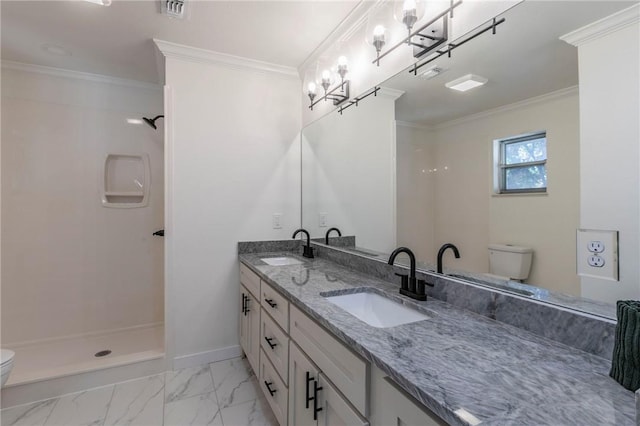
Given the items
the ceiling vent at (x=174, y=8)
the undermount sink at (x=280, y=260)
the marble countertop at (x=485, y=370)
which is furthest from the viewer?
the undermount sink at (x=280, y=260)

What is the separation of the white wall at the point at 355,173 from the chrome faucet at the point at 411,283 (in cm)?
31

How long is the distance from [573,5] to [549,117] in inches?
12.7

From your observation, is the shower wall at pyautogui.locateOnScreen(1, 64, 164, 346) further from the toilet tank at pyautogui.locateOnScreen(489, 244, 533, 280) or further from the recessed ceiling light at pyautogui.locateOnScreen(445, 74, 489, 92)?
the toilet tank at pyautogui.locateOnScreen(489, 244, 533, 280)

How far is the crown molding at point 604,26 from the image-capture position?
801 mm

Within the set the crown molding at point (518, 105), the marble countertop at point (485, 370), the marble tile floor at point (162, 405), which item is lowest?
the marble tile floor at point (162, 405)

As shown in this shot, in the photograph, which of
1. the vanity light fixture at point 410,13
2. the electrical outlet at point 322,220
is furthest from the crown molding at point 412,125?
the electrical outlet at point 322,220

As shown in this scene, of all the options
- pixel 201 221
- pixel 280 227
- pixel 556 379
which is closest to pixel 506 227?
pixel 556 379

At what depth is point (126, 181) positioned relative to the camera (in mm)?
2902

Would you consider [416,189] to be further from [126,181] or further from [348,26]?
[126,181]

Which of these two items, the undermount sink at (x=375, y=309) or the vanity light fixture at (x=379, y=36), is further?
the vanity light fixture at (x=379, y=36)

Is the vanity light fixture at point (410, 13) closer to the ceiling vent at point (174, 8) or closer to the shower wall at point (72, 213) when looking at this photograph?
the ceiling vent at point (174, 8)

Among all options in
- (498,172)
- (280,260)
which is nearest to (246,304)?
(280,260)

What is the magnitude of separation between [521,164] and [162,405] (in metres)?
2.33

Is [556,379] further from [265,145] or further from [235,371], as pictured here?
[265,145]
